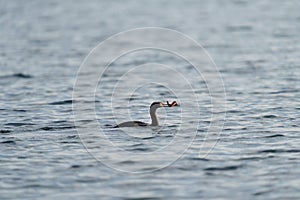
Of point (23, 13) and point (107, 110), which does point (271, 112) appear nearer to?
point (107, 110)

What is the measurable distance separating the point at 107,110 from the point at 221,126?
410 centimetres

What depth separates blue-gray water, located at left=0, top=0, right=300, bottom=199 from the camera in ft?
51.7

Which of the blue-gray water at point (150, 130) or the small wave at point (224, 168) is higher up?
the blue-gray water at point (150, 130)

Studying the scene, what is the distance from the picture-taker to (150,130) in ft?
66.7

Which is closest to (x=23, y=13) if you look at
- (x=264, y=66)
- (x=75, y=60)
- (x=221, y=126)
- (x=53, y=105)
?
(x=75, y=60)

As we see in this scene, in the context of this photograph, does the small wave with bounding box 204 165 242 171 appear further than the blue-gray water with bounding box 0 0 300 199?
Yes

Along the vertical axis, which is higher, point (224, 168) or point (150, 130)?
point (150, 130)

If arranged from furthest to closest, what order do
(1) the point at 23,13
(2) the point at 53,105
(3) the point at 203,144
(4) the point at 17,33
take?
(1) the point at 23,13 → (4) the point at 17,33 → (2) the point at 53,105 → (3) the point at 203,144

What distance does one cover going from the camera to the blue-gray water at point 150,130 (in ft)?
51.7

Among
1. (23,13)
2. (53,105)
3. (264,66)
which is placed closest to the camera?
(53,105)

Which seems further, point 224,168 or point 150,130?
point 150,130

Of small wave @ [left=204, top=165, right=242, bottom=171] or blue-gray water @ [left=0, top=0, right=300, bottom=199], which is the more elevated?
blue-gray water @ [left=0, top=0, right=300, bottom=199]

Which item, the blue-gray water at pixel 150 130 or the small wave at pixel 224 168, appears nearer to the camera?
the blue-gray water at pixel 150 130

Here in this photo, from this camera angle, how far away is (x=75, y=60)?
35.0 meters
